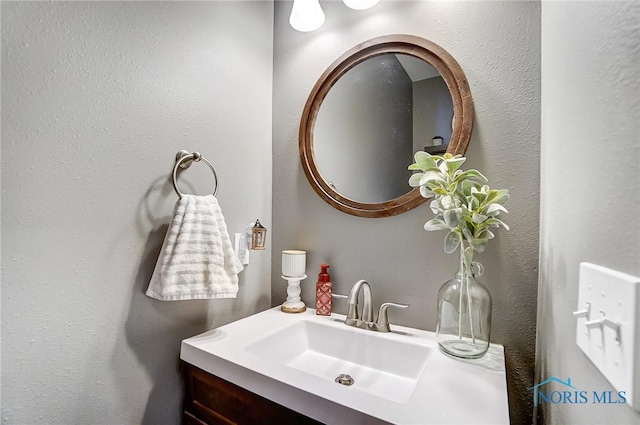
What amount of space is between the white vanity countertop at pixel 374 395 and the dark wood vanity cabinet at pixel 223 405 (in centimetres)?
3

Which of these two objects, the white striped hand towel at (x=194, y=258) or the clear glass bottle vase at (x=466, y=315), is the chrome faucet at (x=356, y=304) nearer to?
the clear glass bottle vase at (x=466, y=315)

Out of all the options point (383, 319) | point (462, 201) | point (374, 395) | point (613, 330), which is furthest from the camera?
point (383, 319)

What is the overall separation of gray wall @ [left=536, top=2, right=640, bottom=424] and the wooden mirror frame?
23 cm

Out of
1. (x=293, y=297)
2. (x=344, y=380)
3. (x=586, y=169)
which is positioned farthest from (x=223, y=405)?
(x=586, y=169)

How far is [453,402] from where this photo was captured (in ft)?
1.89

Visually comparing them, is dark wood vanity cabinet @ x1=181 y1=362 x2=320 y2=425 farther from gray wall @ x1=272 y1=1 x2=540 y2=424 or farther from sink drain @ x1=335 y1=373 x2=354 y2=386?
gray wall @ x1=272 y1=1 x2=540 y2=424

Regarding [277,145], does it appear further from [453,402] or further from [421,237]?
[453,402]

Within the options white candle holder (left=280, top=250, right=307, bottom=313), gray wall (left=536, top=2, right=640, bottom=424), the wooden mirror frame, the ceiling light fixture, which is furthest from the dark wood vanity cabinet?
the ceiling light fixture

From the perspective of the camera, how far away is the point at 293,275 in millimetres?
1116

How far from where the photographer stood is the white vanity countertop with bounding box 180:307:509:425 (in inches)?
21.2

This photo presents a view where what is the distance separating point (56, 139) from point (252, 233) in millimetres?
607

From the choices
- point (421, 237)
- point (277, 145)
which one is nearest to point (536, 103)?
point (421, 237)

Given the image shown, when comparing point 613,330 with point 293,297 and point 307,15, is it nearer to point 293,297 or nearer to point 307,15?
point 293,297

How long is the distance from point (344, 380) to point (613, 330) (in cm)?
68
